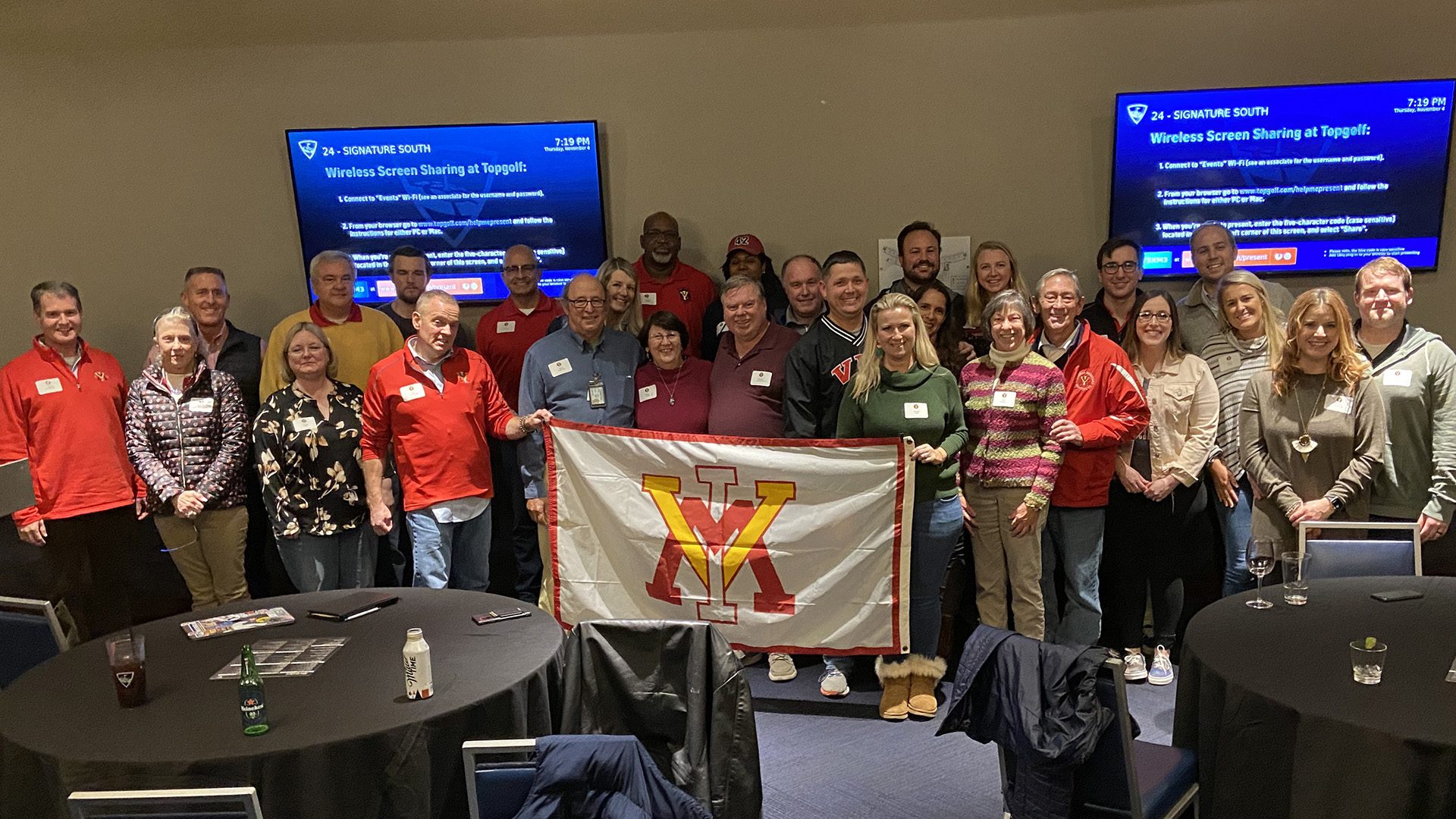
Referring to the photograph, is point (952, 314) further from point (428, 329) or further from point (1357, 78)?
point (1357, 78)

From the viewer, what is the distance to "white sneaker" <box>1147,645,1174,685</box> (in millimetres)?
4418

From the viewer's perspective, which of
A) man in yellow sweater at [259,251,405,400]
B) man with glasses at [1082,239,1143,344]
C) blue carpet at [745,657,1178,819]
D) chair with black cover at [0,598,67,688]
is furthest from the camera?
man in yellow sweater at [259,251,405,400]

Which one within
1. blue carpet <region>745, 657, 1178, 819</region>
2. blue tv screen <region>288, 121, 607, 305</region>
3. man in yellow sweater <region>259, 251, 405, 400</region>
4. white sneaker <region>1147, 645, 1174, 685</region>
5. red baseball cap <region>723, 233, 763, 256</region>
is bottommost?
blue carpet <region>745, 657, 1178, 819</region>

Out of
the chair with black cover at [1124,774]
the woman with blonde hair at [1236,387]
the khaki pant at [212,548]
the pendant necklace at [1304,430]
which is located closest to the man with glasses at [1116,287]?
the woman with blonde hair at [1236,387]

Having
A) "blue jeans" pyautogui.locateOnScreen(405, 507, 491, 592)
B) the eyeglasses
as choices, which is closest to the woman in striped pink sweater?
the eyeglasses

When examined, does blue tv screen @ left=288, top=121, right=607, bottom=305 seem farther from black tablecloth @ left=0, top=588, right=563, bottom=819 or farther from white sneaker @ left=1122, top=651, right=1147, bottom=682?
white sneaker @ left=1122, top=651, right=1147, bottom=682

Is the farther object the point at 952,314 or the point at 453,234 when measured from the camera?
the point at 453,234

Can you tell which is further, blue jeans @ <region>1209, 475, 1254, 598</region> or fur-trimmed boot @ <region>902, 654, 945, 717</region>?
blue jeans @ <region>1209, 475, 1254, 598</region>

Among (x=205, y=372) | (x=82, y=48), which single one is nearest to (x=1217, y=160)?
(x=205, y=372)

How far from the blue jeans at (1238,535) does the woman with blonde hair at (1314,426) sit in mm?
352

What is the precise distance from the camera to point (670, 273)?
5863 millimetres

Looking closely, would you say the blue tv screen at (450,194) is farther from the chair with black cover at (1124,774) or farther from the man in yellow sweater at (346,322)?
the chair with black cover at (1124,774)

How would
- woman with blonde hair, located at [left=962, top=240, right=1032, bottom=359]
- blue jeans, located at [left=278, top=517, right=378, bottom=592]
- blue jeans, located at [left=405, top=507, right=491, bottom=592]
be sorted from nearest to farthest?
blue jeans, located at [left=278, top=517, right=378, bottom=592], blue jeans, located at [left=405, top=507, right=491, bottom=592], woman with blonde hair, located at [left=962, top=240, right=1032, bottom=359]

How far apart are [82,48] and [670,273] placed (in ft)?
12.1
